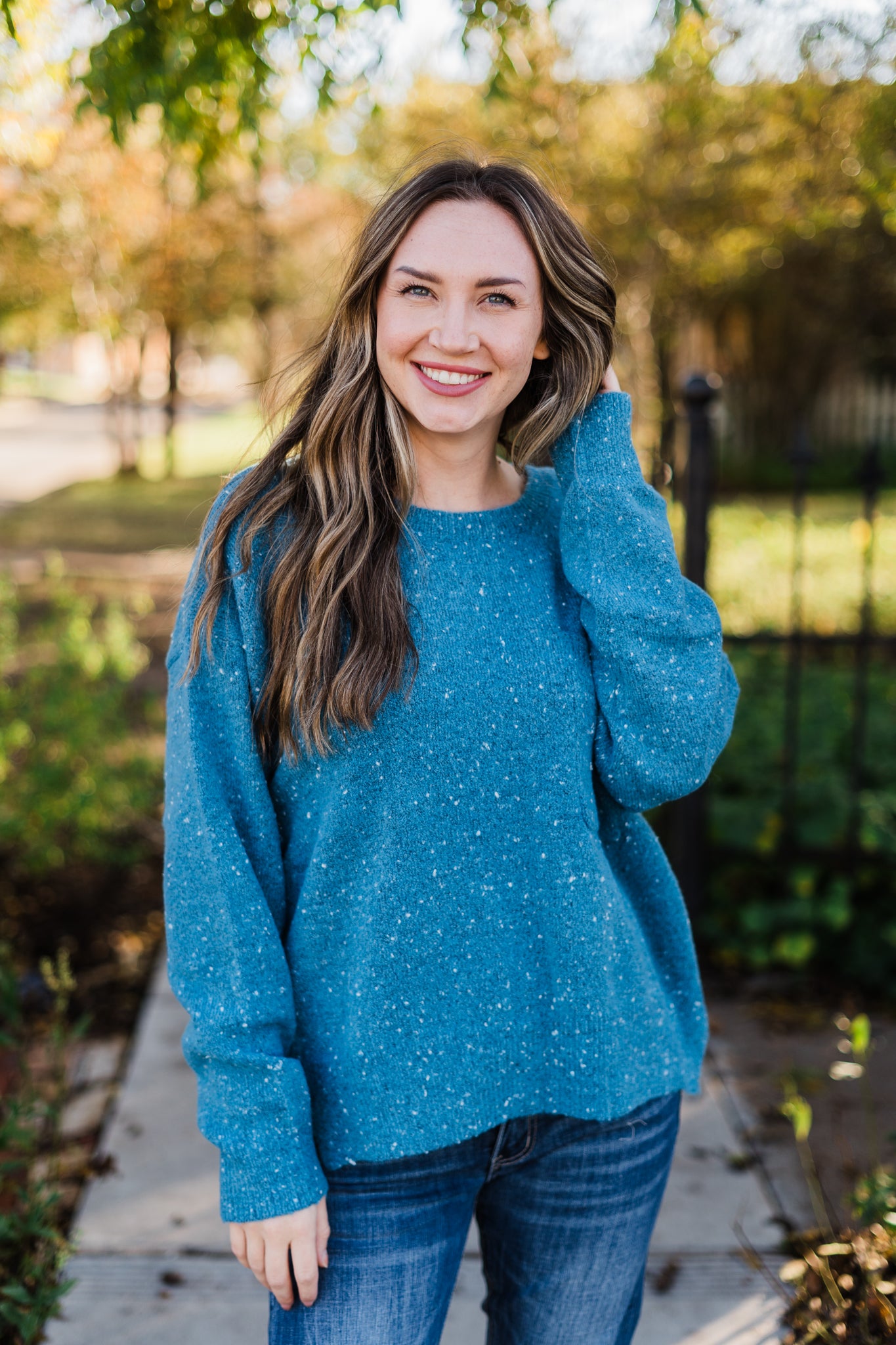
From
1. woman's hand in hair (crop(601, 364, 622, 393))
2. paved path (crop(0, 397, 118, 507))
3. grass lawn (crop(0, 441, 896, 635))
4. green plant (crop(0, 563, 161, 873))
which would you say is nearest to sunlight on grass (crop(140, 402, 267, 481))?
grass lawn (crop(0, 441, 896, 635))

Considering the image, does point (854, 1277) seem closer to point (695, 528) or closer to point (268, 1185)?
point (268, 1185)

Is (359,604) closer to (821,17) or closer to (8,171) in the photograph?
(821,17)

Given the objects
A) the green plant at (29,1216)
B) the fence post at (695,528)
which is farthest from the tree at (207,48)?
the green plant at (29,1216)

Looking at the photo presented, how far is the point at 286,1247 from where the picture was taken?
1.32 meters

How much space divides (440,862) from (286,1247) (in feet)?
1.55

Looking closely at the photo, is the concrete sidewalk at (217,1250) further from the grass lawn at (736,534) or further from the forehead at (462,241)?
the forehead at (462,241)

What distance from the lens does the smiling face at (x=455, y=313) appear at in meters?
1.46

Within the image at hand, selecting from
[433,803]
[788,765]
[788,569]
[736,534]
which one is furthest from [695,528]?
[736,534]

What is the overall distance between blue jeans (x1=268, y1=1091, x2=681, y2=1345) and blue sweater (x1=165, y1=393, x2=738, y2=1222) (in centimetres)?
6

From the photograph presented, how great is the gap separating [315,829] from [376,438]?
1.72 feet

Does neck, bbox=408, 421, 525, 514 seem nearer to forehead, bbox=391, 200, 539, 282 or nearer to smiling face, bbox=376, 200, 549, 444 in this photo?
smiling face, bbox=376, 200, 549, 444

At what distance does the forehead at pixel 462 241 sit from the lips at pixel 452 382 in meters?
0.12

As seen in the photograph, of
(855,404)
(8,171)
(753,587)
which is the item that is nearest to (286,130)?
(8,171)

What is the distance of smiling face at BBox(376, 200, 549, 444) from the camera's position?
1.46m
